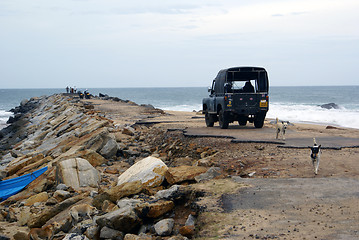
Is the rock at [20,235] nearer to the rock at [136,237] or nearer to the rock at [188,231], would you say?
the rock at [136,237]

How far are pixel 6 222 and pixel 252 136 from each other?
7.70 meters

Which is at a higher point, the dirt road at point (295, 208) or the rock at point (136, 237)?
the dirt road at point (295, 208)

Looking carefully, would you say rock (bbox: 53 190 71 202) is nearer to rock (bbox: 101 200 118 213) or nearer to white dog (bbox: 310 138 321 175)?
rock (bbox: 101 200 118 213)

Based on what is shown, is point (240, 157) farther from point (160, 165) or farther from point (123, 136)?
point (123, 136)

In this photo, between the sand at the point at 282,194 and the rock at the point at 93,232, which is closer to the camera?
the sand at the point at 282,194

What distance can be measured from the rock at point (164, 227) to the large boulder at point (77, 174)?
177 inches

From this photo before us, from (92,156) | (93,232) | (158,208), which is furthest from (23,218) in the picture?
(92,156)

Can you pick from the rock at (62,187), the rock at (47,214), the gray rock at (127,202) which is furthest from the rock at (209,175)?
the rock at (62,187)

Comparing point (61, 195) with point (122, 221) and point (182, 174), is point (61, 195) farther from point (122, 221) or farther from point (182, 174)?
point (122, 221)

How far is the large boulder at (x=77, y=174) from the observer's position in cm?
1032

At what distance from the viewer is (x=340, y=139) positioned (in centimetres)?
1277

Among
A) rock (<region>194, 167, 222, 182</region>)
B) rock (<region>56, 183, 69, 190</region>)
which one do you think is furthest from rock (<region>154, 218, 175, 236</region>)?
rock (<region>56, 183, 69, 190</region>)

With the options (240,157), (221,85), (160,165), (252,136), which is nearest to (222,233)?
(160,165)

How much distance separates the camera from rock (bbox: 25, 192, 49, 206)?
392 inches
